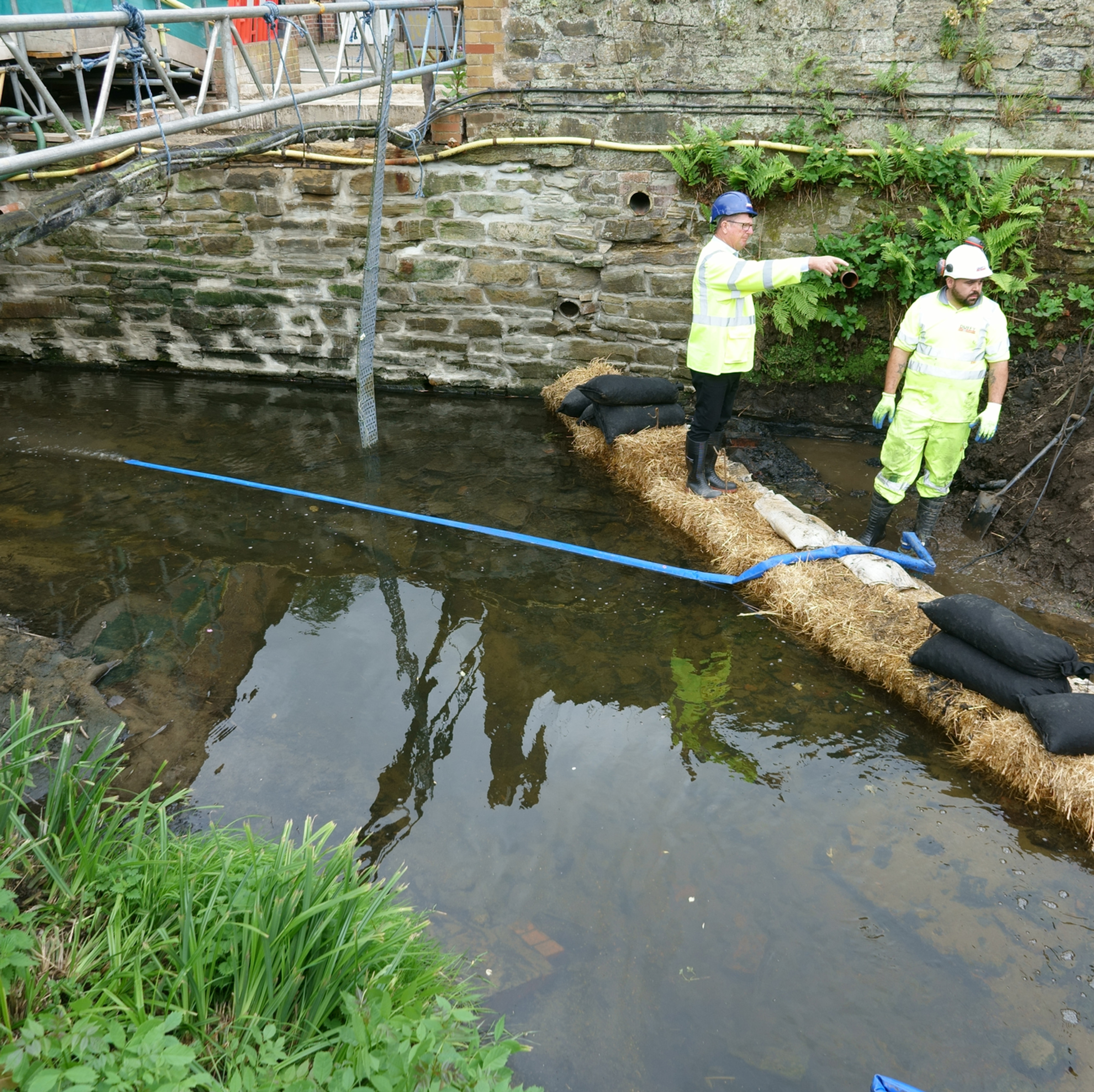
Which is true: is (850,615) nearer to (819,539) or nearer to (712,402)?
(819,539)

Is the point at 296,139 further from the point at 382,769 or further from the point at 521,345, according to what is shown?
the point at 382,769

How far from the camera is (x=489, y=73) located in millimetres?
6699

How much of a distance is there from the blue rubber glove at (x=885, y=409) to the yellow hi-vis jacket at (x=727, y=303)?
882 millimetres

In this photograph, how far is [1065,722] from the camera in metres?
3.46

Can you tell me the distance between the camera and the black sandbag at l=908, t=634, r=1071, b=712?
12.1 ft

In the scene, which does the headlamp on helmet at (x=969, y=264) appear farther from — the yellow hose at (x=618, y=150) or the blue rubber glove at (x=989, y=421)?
the yellow hose at (x=618, y=150)

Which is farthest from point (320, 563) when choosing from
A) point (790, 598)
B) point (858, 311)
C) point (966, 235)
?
point (966, 235)

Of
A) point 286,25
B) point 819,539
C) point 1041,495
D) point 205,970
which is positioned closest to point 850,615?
point 819,539

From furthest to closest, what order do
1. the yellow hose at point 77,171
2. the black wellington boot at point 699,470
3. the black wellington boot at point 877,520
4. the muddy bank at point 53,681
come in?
the yellow hose at point 77,171
the black wellington boot at point 699,470
the black wellington boot at point 877,520
the muddy bank at point 53,681

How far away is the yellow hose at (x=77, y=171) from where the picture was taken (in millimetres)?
7191

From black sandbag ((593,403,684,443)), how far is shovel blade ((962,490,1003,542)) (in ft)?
7.63

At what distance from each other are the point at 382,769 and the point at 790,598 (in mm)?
2482

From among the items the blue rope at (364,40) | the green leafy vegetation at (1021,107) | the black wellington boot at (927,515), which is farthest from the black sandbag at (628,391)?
the green leafy vegetation at (1021,107)

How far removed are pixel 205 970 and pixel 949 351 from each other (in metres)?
4.86
